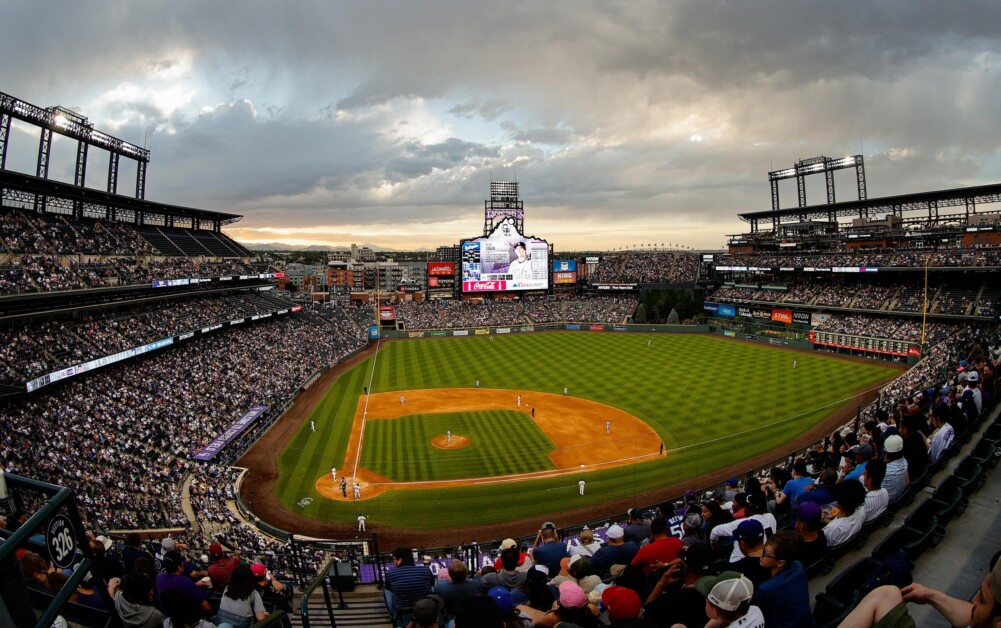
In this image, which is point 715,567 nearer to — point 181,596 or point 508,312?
point 181,596

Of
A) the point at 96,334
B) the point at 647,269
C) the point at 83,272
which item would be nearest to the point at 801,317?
the point at 647,269

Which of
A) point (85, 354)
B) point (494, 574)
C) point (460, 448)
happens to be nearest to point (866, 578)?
point (494, 574)

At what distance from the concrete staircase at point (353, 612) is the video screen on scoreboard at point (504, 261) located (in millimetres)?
64290

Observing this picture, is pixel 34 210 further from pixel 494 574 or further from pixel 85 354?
pixel 494 574

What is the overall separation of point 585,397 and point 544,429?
8.14 meters

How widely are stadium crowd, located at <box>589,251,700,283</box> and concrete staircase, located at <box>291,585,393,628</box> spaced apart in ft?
258

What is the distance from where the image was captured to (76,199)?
131 feet

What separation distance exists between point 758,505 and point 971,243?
6645cm

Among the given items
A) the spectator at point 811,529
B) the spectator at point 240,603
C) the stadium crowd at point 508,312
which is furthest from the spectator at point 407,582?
the stadium crowd at point 508,312

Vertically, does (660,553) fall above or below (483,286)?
below

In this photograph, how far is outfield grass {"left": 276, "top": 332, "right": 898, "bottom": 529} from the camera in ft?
79.9

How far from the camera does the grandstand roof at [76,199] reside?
110ft

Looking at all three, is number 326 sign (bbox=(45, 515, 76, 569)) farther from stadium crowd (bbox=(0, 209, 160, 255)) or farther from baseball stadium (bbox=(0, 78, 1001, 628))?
stadium crowd (bbox=(0, 209, 160, 255))

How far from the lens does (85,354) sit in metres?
28.7
